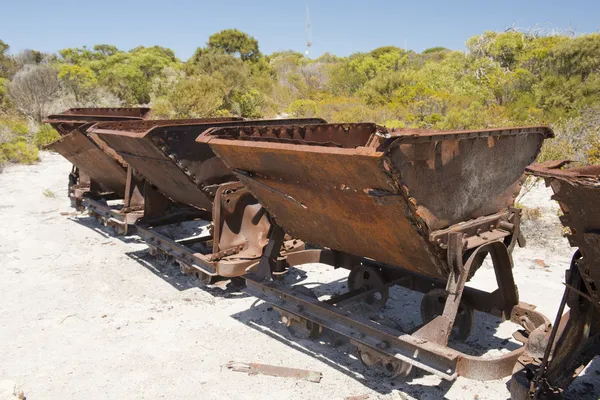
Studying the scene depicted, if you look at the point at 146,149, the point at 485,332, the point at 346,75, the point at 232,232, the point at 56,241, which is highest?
the point at 346,75

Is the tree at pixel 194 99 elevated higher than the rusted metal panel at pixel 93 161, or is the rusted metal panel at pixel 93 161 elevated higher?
the tree at pixel 194 99

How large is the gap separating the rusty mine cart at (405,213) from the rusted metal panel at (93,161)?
4150 millimetres

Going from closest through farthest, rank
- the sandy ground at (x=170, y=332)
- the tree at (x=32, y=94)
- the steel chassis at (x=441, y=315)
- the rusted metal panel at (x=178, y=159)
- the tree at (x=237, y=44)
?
the steel chassis at (x=441, y=315) → the sandy ground at (x=170, y=332) → the rusted metal panel at (x=178, y=159) → the tree at (x=32, y=94) → the tree at (x=237, y=44)

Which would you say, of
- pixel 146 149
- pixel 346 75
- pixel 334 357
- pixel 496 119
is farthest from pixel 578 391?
pixel 346 75

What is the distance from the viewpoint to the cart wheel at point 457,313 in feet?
13.6

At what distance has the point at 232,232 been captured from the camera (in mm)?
5418

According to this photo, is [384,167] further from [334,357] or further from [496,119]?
[496,119]

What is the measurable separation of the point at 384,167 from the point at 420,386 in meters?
1.89

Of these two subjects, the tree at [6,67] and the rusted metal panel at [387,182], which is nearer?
the rusted metal panel at [387,182]

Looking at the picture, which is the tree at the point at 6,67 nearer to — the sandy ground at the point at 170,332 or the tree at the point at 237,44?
the tree at the point at 237,44

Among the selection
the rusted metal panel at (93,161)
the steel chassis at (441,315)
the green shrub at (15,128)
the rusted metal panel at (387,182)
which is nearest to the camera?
the rusted metal panel at (387,182)

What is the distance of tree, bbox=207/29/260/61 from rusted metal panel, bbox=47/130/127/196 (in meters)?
34.1

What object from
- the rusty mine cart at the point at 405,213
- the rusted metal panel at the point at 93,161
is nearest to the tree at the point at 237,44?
the rusted metal panel at the point at 93,161

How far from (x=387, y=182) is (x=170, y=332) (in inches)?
115
